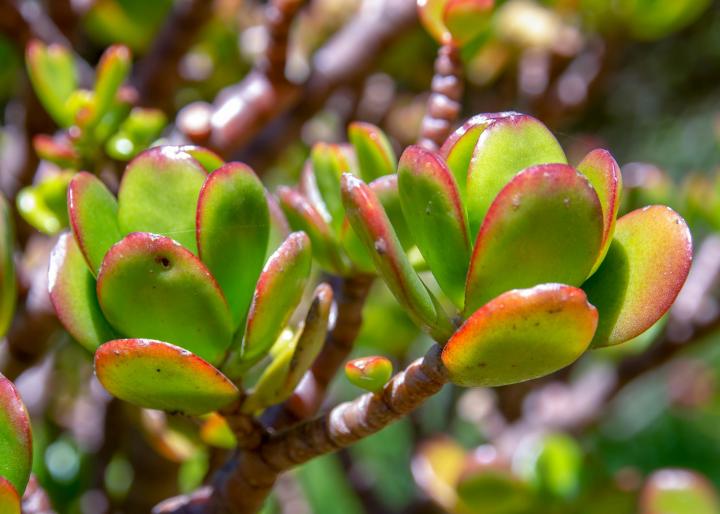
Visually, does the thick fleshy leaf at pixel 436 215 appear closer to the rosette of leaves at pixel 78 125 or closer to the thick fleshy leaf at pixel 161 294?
the thick fleshy leaf at pixel 161 294

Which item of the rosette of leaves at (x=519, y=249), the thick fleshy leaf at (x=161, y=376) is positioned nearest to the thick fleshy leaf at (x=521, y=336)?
the rosette of leaves at (x=519, y=249)

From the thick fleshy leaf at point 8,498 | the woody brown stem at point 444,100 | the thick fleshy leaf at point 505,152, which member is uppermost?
the thick fleshy leaf at point 505,152

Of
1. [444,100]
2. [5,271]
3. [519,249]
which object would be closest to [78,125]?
[5,271]

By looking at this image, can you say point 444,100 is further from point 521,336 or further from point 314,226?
point 521,336

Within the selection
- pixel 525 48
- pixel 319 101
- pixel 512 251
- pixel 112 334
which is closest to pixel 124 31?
pixel 319 101

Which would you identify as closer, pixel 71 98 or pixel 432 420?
pixel 71 98

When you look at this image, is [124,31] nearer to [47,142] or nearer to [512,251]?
[47,142]
